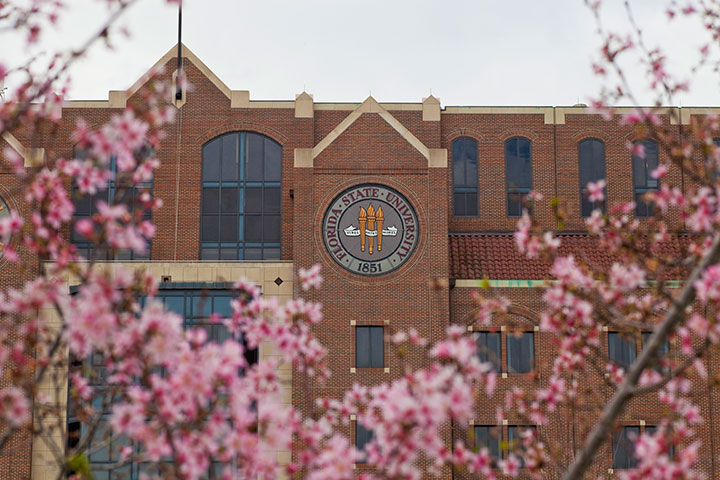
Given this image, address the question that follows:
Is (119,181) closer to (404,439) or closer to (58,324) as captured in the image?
(404,439)

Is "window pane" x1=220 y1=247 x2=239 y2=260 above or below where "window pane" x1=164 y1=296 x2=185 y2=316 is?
above

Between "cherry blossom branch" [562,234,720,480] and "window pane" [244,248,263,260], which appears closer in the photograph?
"cherry blossom branch" [562,234,720,480]

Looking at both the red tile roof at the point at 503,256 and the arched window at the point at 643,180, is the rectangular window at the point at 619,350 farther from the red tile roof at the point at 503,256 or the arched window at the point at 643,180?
the arched window at the point at 643,180

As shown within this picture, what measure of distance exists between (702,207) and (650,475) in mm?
3505

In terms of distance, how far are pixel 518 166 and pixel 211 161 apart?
13.4 meters

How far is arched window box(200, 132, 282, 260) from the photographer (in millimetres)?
42219

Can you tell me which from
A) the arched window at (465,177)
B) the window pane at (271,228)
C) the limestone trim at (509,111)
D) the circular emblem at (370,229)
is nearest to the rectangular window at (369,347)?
the circular emblem at (370,229)

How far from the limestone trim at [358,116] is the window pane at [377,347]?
7.31 m

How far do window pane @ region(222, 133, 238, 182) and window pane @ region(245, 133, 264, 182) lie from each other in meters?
0.51

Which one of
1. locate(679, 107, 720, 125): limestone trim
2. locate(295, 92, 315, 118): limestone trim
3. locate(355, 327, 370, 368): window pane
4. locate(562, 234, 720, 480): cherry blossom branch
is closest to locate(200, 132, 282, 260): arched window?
locate(295, 92, 315, 118): limestone trim

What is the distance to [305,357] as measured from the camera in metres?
14.0

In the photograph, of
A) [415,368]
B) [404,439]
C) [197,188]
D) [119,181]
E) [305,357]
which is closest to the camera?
[404,439]

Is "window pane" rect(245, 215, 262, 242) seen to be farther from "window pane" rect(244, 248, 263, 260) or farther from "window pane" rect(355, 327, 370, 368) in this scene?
"window pane" rect(355, 327, 370, 368)

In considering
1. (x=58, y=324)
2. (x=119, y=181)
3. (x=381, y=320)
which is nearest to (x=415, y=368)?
(x=381, y=320)
